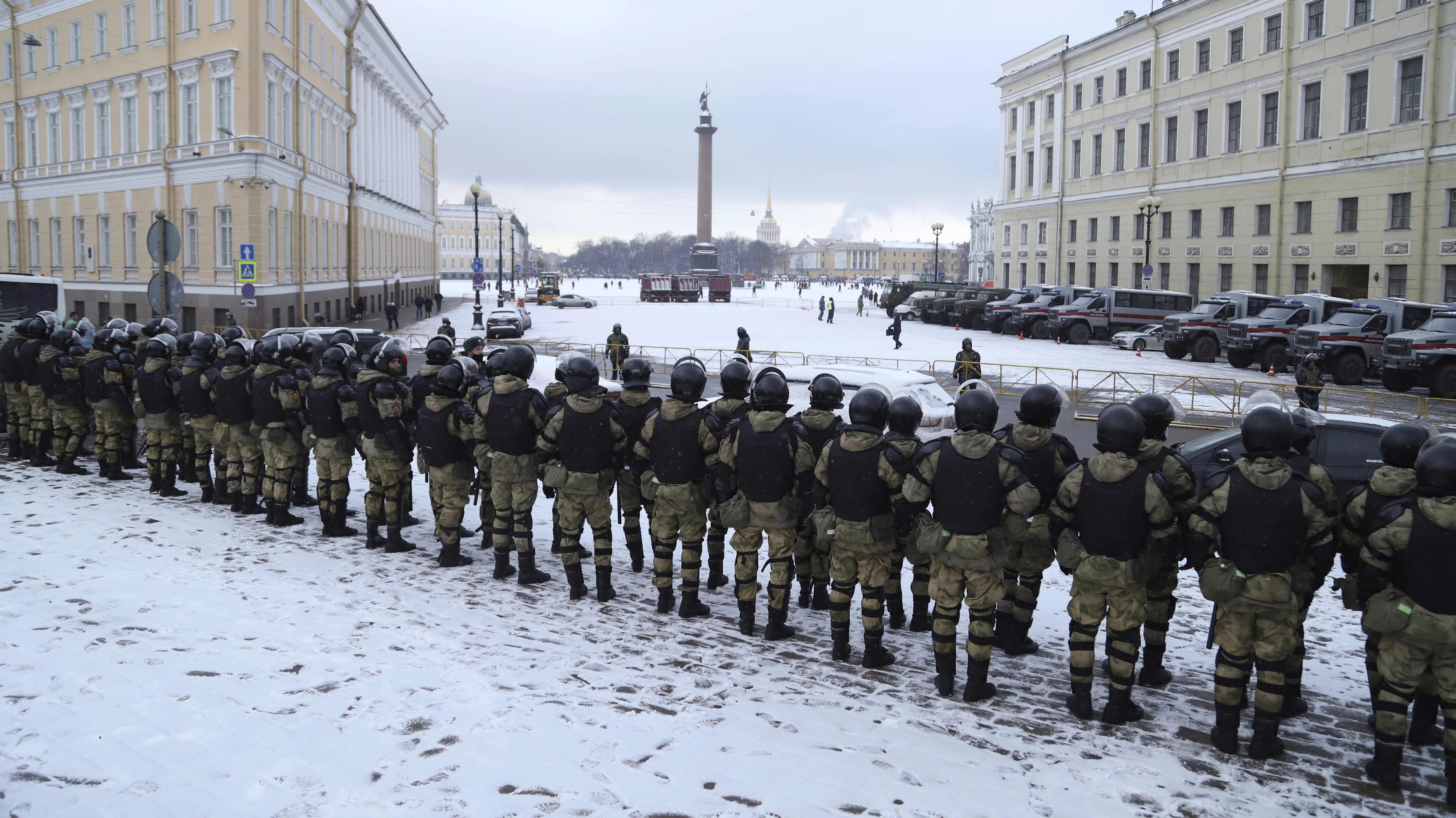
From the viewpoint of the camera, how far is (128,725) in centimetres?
490

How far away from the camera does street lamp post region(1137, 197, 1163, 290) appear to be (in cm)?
3516

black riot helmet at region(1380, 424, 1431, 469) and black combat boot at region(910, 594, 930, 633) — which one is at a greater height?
black riot helmet at region(1380, 424, 1431, 469)

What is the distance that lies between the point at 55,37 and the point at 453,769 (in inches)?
1709

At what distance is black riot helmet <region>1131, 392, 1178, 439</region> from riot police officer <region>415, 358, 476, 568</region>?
515 cm

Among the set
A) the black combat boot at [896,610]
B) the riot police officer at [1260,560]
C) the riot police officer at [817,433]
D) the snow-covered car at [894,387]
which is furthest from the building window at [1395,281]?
the riot police officer at [1260,560]

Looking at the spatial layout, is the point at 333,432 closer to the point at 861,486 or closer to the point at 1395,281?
the point at 861,486

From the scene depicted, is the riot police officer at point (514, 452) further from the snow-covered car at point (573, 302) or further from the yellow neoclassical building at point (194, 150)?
the snow-covered car at point (573, 302)

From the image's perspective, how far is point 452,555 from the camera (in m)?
8.21

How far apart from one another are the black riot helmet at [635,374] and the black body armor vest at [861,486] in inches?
86.7

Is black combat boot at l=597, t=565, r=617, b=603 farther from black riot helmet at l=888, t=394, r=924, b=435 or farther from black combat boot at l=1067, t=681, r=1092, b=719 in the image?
black combat boot at l=1067, t=681, r=1092, b=719

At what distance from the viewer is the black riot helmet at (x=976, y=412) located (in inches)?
226

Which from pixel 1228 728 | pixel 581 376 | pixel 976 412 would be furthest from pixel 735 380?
pixel 1228 728

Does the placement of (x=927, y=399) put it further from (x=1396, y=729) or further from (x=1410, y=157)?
(x=1410, y=157)

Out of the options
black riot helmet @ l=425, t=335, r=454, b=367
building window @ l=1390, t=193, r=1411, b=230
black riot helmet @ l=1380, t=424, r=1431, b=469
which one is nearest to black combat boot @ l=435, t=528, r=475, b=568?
black riot helmet @ l=425, t=335, r=454, b=367
